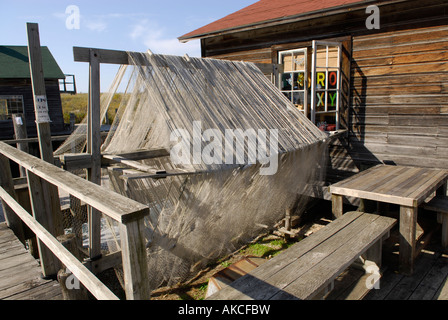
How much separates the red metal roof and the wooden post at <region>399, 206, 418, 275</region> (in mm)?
2724

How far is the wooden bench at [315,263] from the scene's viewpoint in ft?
5.69

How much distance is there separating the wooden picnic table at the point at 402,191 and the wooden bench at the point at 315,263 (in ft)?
0.50

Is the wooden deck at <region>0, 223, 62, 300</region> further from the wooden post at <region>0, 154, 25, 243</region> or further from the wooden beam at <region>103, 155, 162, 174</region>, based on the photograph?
the wooden beam at <region>103, 155, 162, 174</region>

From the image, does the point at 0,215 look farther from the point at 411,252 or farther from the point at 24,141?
the point at 411,252

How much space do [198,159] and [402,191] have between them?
173 centimetres

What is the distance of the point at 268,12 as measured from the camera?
17.5ft

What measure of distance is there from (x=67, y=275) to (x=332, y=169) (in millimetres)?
4001

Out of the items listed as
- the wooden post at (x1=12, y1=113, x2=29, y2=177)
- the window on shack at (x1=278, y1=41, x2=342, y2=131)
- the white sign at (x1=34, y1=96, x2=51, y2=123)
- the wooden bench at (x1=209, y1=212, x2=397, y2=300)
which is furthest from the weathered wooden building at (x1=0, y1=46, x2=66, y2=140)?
the wooden bench at (x1=209, y1=212, x2=397, y2=300)

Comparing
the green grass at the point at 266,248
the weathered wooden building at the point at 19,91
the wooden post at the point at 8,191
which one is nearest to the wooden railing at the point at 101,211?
the wooden post at the point at 8,191

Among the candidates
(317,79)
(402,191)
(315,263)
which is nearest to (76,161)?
(315,263)

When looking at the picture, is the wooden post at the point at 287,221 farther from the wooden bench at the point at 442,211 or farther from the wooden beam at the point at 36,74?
the wooden beam at the point at 36,74

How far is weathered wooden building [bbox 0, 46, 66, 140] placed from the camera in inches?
478

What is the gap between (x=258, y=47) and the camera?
546 cm
